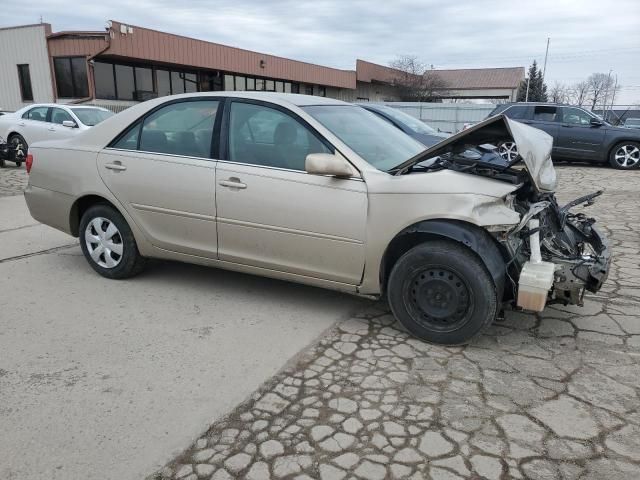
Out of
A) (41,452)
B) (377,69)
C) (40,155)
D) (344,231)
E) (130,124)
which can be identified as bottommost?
(41,452)

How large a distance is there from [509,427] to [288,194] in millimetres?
2046

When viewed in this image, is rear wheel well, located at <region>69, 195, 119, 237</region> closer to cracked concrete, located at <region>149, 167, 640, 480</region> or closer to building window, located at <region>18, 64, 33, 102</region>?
cracked concrete, located at <region>149, 167, 640, 480</region>

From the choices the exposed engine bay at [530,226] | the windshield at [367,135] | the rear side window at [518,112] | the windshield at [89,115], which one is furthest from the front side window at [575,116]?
the windshield at [89,115]

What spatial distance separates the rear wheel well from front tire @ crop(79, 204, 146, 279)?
53 millimetres

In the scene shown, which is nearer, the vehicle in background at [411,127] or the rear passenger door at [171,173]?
the rear passenger door at [171,173]

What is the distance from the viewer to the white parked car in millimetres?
12164

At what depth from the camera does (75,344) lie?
348 cm

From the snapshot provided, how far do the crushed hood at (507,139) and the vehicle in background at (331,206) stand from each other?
13 millimetres

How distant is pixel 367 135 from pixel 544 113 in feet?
34.6

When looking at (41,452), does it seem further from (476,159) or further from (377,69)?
(377,69)

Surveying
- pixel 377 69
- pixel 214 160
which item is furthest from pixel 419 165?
pixel 377 69

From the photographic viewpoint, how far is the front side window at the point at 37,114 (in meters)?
12.9

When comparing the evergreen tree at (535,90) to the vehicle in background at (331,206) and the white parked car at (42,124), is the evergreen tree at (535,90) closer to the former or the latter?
the white parked car at (42,124)

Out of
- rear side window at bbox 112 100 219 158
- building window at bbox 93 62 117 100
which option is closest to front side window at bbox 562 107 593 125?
rear side window at bbox 112 100 219 158
